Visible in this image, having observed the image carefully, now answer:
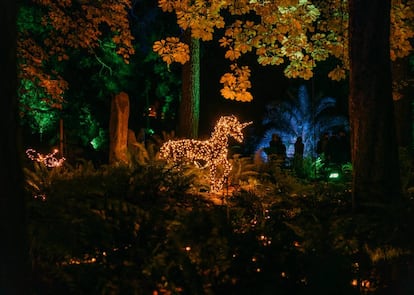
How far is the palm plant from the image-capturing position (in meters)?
24.5

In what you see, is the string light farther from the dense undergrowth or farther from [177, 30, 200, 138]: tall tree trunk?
the dense undergrowth

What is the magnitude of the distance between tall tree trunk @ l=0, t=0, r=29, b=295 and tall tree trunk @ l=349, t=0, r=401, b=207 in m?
4.19

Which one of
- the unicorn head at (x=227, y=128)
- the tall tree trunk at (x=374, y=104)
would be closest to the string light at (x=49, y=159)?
the unicorn head at (x=227, y=128)

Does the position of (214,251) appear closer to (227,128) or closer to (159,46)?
(159,46)

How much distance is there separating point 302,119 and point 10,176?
22.0m

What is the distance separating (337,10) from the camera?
1059 cm

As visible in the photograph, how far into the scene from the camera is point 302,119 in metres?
25.2

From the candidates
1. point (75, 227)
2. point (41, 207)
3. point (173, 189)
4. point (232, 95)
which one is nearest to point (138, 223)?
point (75, 227)

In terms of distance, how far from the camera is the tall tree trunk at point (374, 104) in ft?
21.1

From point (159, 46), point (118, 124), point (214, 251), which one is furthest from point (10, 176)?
point (118, 124)

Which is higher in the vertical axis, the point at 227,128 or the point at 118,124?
the point at 118,124

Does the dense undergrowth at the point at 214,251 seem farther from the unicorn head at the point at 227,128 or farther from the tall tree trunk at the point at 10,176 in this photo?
the unicorn head at the point at 227,128

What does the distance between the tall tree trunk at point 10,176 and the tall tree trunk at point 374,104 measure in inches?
165

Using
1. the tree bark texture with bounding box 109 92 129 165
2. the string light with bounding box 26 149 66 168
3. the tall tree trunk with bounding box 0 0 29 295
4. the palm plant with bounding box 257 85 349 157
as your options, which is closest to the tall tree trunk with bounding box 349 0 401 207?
the tall tree trunk with bounding box 0 0 29 295
